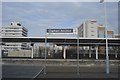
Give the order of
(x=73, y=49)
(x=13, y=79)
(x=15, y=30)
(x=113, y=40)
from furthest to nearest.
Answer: (x=15, y=30), (x=73, y=49), (x=113, y=40), (x=13, y=79)

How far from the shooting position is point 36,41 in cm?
4906

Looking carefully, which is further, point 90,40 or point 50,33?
point 90,40

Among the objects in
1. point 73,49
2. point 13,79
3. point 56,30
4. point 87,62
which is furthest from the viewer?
point 73,49

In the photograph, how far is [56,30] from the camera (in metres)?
21.0

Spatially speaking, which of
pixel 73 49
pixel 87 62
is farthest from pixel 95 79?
pixel 73 49

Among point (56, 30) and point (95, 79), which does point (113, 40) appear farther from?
point (95, 79)

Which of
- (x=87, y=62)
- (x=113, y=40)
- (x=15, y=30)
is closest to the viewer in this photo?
(x=87, y=62)

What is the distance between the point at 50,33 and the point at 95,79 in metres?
6.56

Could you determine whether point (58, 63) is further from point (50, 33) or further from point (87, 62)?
point (50, 33)

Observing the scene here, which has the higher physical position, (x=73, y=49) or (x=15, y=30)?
(x=15, y=30)

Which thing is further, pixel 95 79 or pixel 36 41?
pixel 36 41

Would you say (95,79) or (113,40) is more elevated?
(113,40)

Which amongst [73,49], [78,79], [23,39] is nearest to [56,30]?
[78,79]

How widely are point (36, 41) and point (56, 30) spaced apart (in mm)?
28371
